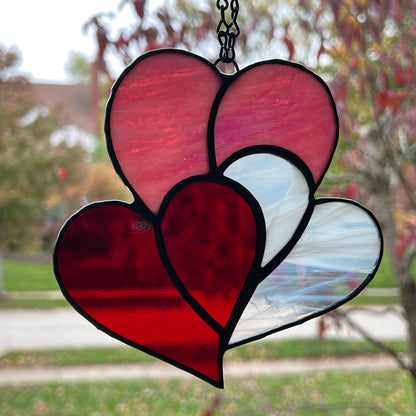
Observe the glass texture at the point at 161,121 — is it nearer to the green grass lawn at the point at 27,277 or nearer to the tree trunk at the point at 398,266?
the tree trunk at the point at 398,266

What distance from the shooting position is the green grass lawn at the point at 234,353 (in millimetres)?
5812

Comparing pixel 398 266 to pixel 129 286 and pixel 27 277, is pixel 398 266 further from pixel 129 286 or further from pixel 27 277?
pixel 27 277

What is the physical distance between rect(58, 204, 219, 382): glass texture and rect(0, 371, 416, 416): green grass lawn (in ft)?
11.0

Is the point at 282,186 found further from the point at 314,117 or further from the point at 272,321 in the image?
the point at 272,321

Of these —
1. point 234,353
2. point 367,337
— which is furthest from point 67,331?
point 367,337

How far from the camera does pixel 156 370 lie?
5.54m

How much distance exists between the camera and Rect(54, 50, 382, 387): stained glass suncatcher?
982 millimetres

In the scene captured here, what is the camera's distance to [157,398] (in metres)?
4.60

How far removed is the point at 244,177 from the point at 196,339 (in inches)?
13.1

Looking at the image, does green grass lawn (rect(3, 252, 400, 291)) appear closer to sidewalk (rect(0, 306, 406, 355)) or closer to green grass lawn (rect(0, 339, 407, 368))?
sidewalk (rect(0, 306, 406, 355))

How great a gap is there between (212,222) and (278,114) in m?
0.25

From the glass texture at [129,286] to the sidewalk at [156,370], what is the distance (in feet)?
14.4

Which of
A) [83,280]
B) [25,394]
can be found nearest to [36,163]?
[25,394]

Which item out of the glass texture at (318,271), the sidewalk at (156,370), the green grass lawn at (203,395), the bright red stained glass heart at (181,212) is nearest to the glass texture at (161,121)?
the bright red stained glass heart at (181,212)
